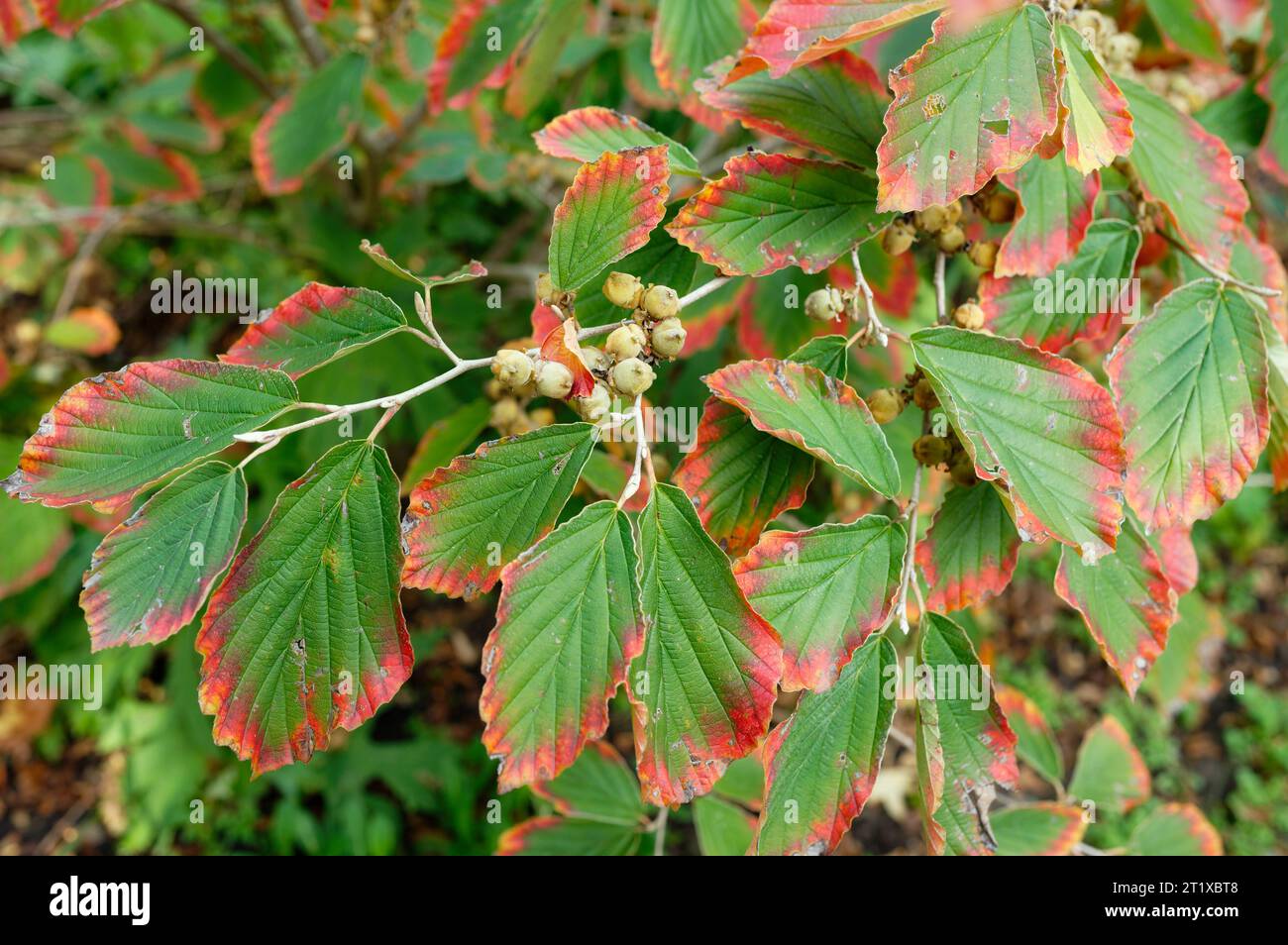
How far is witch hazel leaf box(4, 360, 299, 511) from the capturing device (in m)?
0.79

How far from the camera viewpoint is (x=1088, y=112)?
0.79 m

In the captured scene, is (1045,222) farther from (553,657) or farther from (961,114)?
(553,657)

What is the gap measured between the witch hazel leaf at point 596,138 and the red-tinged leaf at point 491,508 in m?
0.29

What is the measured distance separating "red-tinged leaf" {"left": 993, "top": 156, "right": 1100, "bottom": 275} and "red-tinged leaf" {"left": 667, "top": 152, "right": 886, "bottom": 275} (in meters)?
0.15

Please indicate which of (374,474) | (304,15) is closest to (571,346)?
(374,474)

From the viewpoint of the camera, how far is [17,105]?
2898mm

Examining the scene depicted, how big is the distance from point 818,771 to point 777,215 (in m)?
0.54

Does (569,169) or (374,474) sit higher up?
(569,169)

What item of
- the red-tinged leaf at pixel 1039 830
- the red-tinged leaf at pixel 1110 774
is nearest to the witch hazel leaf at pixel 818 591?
the red-tinged leaf at pixel 1039 830

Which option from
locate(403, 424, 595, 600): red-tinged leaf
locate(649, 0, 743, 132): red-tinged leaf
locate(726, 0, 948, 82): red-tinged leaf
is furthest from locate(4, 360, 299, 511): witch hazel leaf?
locate(649, 0, 743, 132): red-tinged leaf

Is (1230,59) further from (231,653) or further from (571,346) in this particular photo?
(231,653)

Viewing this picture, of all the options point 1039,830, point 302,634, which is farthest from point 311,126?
point 1039,830
